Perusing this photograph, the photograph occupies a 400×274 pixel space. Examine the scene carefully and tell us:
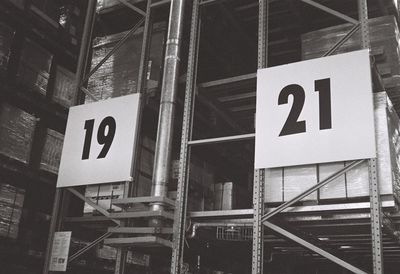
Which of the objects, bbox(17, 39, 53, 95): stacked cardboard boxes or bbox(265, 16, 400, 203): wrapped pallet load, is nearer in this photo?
bbox(265, 16, 400, 203): wrapped pallet load

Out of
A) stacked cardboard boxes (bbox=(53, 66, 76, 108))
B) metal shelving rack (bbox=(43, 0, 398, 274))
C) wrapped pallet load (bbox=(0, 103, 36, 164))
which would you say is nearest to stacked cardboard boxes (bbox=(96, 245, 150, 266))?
metal shelving rack (bbox=(43, 0, 398, 274))

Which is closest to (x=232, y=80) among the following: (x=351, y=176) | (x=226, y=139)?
(x=226, y=139)

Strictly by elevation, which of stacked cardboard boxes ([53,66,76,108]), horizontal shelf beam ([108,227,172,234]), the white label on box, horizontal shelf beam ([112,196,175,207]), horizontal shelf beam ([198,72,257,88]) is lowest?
the white label on box

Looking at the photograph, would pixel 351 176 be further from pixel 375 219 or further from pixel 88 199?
pixel 88 199

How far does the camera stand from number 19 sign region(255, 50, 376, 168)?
17.1 feet

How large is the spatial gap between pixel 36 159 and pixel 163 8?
3.05 meters

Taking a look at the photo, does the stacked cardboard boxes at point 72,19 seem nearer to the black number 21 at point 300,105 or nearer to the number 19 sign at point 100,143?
the number 19 sign at point 100,143

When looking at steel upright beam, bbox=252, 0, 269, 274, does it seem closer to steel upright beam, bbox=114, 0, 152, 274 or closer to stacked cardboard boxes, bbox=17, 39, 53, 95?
steel upright beam, bbox=114, 0, 152, 274

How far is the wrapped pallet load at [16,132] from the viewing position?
22.8 ft

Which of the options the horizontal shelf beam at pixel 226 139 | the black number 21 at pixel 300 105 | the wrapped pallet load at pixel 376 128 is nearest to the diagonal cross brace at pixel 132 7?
the horizontal shelf beam at pixel 226 139

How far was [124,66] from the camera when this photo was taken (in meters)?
7.77

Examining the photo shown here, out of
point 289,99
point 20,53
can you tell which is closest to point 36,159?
point 20,53

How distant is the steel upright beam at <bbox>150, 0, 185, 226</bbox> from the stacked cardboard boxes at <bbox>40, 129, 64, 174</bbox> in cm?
220

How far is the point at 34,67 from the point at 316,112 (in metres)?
4.49
